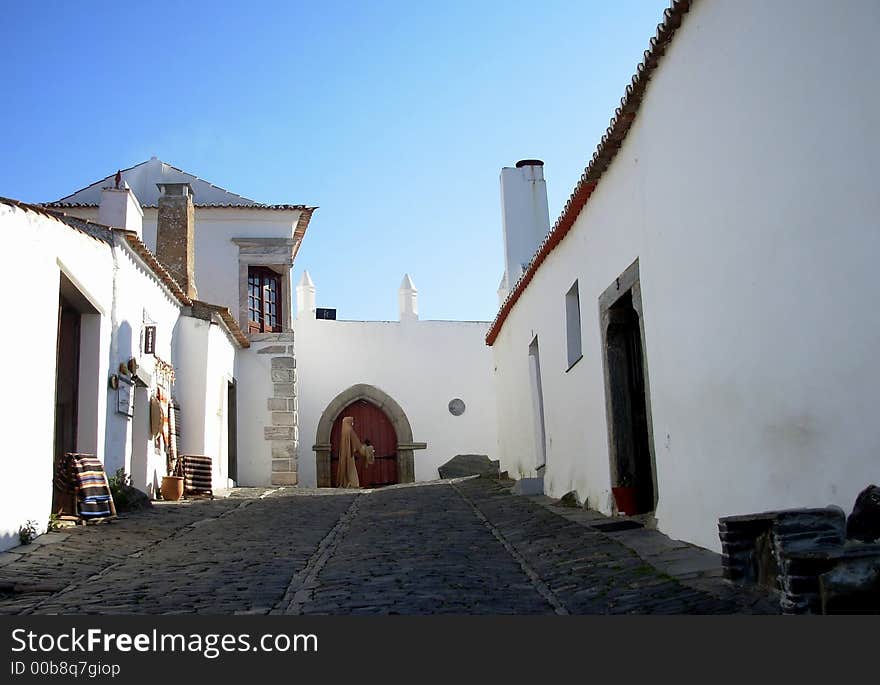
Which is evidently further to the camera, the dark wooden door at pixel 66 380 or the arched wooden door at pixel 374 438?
the arched wooden door at pixel 374 438

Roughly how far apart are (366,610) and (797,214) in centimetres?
306

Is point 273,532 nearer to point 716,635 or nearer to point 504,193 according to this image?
point 716,635

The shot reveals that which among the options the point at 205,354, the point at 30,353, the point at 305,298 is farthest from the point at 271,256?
the point at 30,353

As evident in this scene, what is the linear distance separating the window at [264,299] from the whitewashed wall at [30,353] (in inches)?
413

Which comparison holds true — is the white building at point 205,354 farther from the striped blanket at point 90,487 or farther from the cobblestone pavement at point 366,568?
the cobblestone pavement at point 366,568

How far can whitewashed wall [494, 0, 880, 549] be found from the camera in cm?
→ 453

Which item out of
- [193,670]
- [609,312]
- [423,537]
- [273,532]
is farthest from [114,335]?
[193,670]

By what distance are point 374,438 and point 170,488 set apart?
970cm

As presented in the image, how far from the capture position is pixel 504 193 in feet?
57.9

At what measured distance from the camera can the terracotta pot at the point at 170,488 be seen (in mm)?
13656

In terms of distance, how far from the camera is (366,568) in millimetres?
6781

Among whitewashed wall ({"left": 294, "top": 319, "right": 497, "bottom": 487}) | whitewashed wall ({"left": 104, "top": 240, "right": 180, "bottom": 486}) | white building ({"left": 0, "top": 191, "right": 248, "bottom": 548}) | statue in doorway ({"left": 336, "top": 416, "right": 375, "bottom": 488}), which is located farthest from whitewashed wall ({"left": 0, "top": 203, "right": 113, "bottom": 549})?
whitewashed wall ({"left": 294, "top": 319, "right": 497, "bottom": 487})

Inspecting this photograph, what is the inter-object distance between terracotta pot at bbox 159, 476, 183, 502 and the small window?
6.03 meters

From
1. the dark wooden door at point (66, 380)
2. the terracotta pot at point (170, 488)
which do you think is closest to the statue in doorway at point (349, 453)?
the terracotta pot at point (170, 488)
